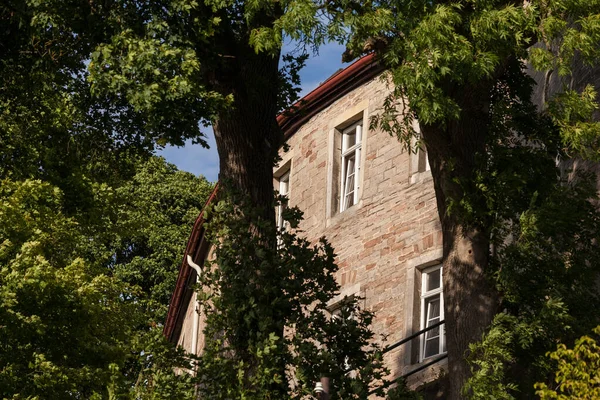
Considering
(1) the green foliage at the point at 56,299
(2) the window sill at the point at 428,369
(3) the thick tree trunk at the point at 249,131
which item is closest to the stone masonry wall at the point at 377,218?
(2) the window sill at the point at 428,369

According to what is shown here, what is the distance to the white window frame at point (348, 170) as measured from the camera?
23.3 metres

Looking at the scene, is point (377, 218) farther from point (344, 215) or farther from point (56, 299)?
point (56, 299)

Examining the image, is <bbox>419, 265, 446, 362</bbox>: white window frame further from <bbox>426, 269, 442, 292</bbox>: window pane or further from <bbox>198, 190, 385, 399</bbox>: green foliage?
<bbox>198, 190, 385, 399</bbox>: green foliage

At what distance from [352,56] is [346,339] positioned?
2985 mm

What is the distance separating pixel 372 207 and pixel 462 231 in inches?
300

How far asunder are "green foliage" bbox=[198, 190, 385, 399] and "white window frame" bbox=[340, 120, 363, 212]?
9.18 m

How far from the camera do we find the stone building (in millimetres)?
20219

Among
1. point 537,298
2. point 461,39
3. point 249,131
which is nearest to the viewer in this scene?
point 461,39

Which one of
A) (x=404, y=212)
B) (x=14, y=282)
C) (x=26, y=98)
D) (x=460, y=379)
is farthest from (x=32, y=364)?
(x=460, y=379)

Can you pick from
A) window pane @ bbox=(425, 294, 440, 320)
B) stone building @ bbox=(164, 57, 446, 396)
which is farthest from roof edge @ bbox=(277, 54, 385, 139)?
window pane @ bbox=(425, 294, 440, 320)

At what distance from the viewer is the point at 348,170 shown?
23797mm

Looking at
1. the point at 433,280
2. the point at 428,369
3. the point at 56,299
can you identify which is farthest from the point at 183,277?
the point at 428,369

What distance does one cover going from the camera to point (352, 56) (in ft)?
45.9

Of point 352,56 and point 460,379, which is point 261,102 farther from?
point 460,379
